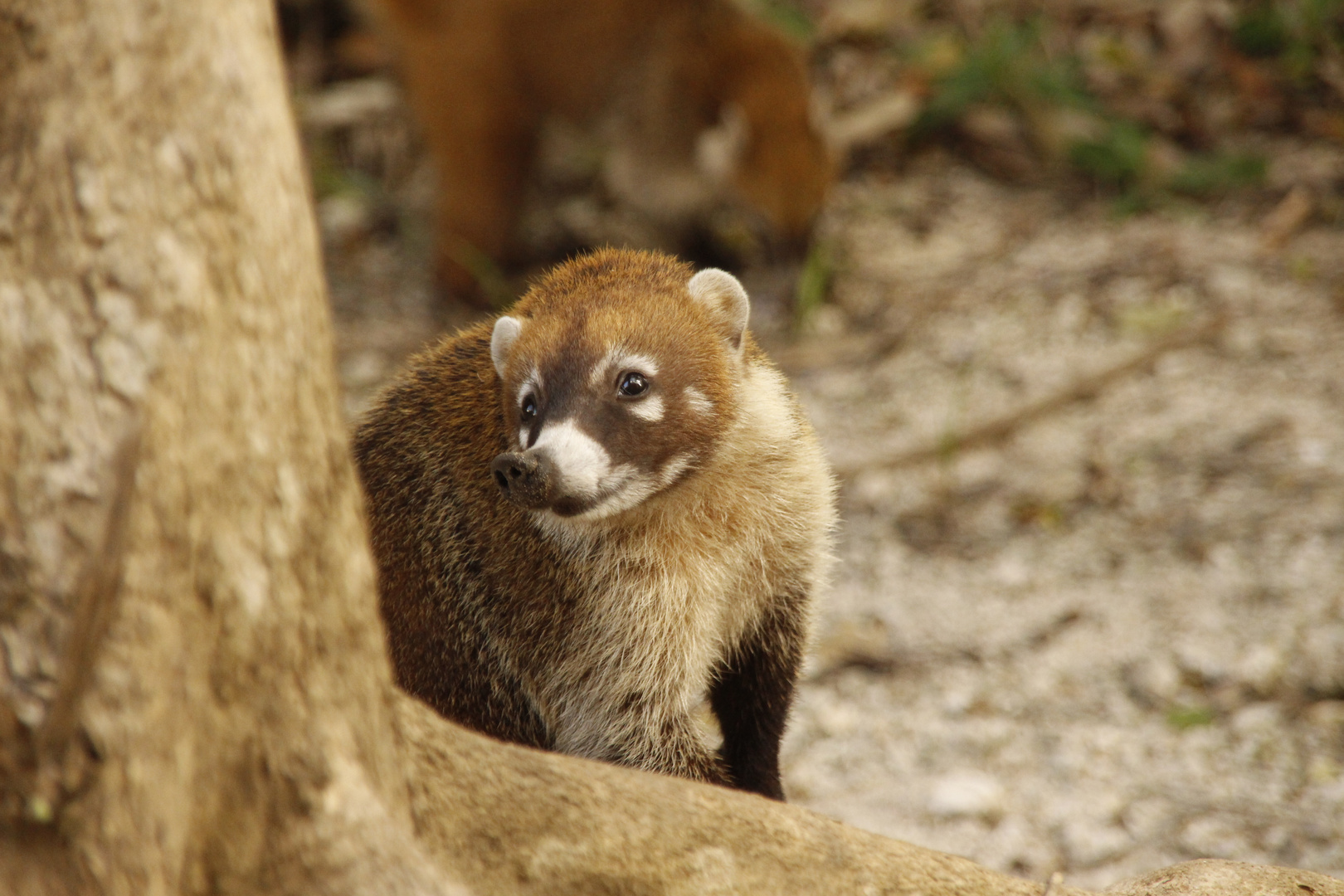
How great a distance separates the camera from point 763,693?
3.39 meters

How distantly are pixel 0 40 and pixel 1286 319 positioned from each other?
19.1 feet

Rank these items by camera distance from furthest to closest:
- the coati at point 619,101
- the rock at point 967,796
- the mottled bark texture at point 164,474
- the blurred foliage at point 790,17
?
the blurred foliage at point 790,17, the coati at point 619,101, the rock at point 967,796, the mottled bark texture at point 164,474

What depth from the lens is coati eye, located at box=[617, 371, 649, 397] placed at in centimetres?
295

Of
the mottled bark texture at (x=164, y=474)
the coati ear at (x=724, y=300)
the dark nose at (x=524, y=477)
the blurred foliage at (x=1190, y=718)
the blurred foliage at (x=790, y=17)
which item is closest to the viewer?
the mottled bark texture at (x=164, y=474)

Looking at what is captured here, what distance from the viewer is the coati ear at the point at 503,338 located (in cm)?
303

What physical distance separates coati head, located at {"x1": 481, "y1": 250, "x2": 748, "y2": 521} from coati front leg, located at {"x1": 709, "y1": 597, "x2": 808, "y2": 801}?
0.56 meters

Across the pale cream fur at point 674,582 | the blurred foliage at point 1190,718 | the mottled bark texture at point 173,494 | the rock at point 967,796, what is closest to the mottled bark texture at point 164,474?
the mottled bark texture at point 173,494

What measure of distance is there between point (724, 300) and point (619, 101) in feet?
14.9

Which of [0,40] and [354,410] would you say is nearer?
[0,40]

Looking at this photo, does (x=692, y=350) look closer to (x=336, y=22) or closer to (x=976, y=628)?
(x=976, y=628)

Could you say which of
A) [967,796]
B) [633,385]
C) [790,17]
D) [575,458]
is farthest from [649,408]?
[790,17]

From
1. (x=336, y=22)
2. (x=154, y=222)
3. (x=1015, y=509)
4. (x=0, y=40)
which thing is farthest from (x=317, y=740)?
(x=336, y=22)

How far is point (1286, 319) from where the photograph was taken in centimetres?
620

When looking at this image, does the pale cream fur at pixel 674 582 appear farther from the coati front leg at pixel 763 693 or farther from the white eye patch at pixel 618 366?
the white eye patch at pixel 618 366
